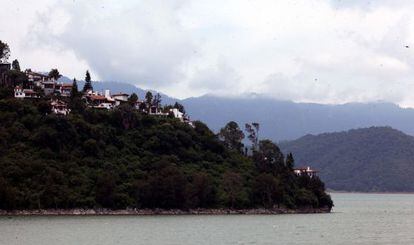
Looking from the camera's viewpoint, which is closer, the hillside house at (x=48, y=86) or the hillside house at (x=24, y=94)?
the hillside house at (x=24, y=94)

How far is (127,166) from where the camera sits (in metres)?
122

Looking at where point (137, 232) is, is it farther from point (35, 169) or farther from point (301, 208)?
point (301, 208)

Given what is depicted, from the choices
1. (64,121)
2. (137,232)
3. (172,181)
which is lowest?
(137,232)

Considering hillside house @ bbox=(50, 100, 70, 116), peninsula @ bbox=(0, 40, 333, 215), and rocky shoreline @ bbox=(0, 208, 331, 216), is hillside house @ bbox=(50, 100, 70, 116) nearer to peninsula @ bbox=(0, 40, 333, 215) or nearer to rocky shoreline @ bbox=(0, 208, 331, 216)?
peninsula @ bbox=(0, 40, 333, 215)

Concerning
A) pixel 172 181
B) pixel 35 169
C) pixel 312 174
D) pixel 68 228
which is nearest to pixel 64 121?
pixel 35 169

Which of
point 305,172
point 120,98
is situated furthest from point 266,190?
point 120,98

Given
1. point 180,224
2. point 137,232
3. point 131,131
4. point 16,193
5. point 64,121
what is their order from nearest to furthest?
1. point 137,232
2. point 180,224
3. point 16,193
4. point 64,121
5. point 131,131

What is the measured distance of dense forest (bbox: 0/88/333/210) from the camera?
109375 millimetres

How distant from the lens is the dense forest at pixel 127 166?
109 metres

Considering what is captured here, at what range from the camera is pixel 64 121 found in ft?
398

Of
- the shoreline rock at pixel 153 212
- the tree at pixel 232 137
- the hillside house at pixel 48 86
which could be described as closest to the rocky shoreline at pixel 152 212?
the shoreline rock at pixel 153 212

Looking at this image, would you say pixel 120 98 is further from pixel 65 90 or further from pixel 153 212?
pixel 153 212

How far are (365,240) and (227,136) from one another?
81421 mm

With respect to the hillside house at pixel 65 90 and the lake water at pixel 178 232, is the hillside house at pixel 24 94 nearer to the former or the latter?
the hillside house at pixel 65 90
